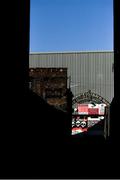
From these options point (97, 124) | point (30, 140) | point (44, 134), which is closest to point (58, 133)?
point (44, 134)

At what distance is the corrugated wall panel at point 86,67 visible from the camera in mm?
Result: 50656

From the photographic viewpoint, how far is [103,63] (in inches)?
2012

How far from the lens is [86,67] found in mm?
51594

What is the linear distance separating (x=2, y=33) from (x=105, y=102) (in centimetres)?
3786

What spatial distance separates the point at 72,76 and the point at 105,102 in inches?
239

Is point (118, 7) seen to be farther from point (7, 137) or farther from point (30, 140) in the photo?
point (7, 137)

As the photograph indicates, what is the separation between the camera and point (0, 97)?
10875 mm

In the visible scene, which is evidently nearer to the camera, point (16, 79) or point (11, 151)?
point (11, 151)

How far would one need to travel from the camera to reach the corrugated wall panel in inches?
1994

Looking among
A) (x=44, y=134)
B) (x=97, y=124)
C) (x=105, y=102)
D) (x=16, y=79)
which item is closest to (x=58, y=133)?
(x=44, y=134)

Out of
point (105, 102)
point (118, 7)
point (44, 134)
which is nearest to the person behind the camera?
point (118, 7)

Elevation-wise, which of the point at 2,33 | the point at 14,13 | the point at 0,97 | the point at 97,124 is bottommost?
the point at 97,124

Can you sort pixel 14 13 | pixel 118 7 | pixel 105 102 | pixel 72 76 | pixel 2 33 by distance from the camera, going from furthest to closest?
pixel 72 76 < pixel 105 102 < pixel 118 7 < pixel 14 13 < pixel 2 33

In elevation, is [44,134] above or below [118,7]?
below
